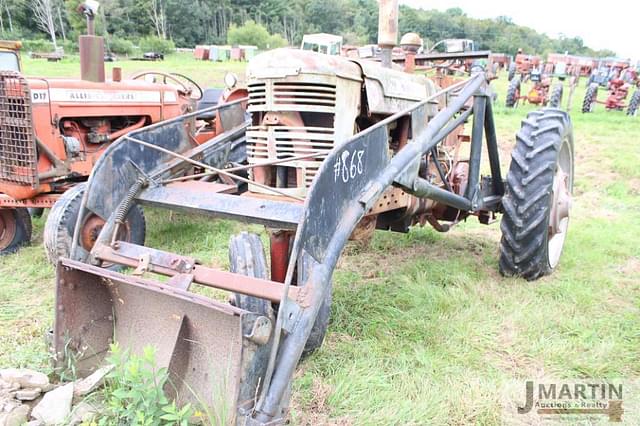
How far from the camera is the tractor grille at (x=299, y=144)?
2949mm

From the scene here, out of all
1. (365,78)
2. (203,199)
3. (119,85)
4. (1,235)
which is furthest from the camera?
(119,85)

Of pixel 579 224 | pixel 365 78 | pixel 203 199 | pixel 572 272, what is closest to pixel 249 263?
pixel 203 199

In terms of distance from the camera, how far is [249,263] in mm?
2607

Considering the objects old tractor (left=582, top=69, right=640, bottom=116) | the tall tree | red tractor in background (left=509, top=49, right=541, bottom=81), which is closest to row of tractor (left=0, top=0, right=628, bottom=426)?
old tractor (left=582, top=69, right=640, bottom=116)

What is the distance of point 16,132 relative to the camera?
4.47 metres

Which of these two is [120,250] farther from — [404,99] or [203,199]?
[404,99]

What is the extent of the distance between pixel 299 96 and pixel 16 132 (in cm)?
287

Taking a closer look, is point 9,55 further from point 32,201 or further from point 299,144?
point 299,144

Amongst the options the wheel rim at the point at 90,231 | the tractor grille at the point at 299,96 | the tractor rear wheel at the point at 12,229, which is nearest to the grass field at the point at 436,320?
the tractor rear wheel at the point at 12,229

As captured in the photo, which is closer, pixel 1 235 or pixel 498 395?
pixel 498 395

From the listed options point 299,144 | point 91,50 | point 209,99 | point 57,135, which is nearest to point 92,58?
point 91,50

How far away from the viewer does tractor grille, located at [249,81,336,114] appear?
2.90 meters

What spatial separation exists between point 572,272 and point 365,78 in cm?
250

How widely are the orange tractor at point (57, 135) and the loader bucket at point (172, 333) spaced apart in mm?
1230
